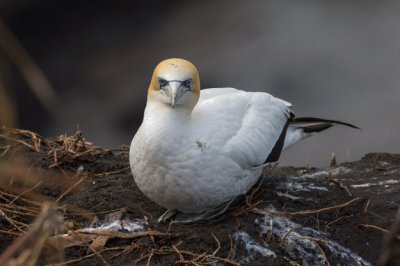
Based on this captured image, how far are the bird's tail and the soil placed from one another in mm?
268

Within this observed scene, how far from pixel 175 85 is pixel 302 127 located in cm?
140

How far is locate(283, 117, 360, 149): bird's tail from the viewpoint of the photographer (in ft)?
17.1

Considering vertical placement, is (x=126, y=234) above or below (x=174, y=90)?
below

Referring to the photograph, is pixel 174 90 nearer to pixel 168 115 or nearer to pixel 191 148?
pixel 168 115

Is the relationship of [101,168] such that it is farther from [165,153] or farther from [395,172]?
[395,172]

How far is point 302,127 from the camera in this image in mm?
5312

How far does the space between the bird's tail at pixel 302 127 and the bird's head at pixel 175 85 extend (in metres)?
1.08

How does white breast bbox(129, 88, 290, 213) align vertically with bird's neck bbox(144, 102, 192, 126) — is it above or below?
below

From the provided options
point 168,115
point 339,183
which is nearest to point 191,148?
point 168,115

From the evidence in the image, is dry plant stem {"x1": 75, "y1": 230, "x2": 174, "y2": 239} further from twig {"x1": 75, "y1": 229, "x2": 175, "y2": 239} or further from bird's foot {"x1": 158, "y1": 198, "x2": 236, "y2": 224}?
bird's foot {"x1": 158, "y1": 198, "x2": 236, "y2": 224}

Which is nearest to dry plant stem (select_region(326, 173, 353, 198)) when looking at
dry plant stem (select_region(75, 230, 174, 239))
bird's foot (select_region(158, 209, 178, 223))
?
bird's foot (select_region(158, 209, 178, 223))

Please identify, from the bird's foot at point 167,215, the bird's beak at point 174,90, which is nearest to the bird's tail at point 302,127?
the bird's foot at point 167,215

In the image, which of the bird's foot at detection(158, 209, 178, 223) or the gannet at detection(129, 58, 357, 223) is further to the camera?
the bird's foot at detection(158, 209, 178, 223)

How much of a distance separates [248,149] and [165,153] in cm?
52
